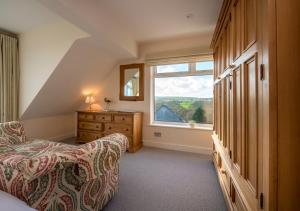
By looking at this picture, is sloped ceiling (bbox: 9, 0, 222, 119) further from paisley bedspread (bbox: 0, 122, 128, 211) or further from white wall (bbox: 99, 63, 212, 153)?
paisley bedspread (bbox: 0, 122, 128, 211)

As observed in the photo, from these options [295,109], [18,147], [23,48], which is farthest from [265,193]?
[23,48]

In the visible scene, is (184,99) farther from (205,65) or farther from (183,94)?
(205,65)

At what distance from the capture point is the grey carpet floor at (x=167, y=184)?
6.07ft

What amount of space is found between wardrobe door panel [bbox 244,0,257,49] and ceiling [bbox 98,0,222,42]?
1409mm

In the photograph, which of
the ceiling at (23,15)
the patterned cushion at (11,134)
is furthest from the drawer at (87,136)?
the ceiling at (23,15)

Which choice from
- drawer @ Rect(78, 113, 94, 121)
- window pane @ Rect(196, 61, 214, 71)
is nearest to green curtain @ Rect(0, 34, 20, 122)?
drawer @ Rect(78, 113, 94, 121)

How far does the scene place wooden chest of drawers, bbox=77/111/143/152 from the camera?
3.66m

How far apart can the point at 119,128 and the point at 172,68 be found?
192cm

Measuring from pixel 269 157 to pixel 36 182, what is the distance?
149 centimetres

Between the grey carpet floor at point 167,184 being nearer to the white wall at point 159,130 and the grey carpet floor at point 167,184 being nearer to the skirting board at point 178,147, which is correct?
the skirting board at point 178,147

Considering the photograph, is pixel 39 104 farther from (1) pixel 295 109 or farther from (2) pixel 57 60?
(1) pixel 295 109

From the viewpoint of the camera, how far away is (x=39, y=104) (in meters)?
3.66

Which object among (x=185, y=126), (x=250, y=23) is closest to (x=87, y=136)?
(x=185, y=126)

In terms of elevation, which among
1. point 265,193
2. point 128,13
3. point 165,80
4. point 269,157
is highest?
point 128,13
